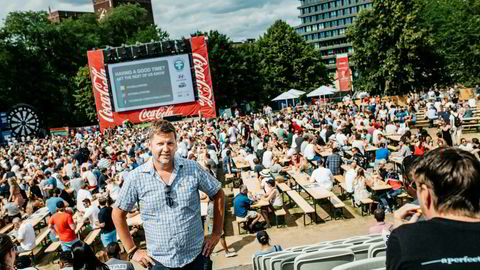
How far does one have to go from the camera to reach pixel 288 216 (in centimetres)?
1025

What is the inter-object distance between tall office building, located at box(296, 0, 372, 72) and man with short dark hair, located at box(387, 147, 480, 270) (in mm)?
114103

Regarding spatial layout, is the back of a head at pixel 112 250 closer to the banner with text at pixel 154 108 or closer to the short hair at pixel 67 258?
the short hair at pixel 67 258

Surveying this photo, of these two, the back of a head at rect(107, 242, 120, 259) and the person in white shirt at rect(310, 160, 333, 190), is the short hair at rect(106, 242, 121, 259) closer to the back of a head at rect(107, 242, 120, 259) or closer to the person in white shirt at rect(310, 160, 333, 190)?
the back of a head at rect(107, 242, 120, 259)

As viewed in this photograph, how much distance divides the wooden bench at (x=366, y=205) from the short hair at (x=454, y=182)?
7937 mm

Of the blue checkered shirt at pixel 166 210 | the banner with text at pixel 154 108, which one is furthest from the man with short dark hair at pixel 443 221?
the banner with text at pixel 154 108

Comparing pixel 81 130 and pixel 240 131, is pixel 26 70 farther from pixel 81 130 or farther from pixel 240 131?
pixel 240 131

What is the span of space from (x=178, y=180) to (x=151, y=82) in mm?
27937

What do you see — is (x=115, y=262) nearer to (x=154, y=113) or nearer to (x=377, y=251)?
(x=377, y=251)

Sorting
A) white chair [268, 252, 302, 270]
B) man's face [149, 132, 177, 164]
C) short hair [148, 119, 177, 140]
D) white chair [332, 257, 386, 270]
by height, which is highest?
short hair [148, 119, 177, 140]

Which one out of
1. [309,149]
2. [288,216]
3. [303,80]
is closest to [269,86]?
[303,80]

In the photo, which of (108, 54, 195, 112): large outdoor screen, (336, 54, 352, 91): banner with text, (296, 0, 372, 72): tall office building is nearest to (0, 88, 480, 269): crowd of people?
(108, 54, 195, 112): large outdoor screen

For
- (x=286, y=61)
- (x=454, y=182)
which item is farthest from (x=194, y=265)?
(x=286, y=61)

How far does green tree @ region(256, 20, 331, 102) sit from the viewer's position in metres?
51.8

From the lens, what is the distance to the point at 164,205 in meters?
2.68
